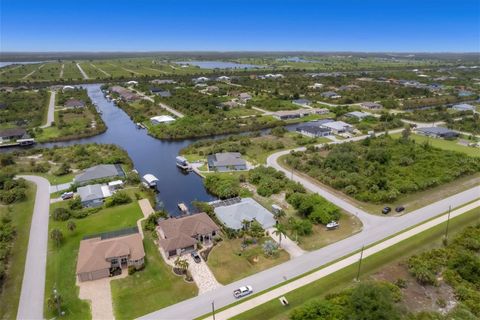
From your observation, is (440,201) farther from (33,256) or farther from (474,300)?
(33,256)

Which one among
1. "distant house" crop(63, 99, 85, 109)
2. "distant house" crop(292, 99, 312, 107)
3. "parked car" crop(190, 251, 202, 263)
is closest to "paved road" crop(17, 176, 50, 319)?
"parked car" crop(190, 251, 202, 263)

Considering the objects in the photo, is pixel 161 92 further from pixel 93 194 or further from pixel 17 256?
pixel 17 256

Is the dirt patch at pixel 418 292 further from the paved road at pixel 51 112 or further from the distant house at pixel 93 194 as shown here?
the paved road at pixel 51 112

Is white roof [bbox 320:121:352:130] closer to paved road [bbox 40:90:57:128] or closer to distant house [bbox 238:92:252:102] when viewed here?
distant house [bbox 238:92:252:102]

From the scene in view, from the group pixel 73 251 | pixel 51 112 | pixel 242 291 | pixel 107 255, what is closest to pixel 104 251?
pixel 107 255

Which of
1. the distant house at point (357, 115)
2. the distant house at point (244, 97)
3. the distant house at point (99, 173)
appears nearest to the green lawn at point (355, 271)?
the distant house at point (99, 173)

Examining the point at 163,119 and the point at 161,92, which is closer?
the point at 163,119

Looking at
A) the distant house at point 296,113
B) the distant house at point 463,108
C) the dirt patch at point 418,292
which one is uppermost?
the distant house at point 463,108
